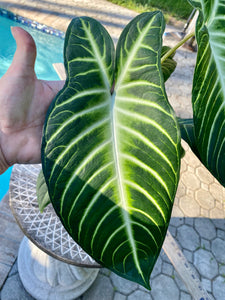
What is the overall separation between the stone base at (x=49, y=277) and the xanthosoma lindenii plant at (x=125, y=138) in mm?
1003

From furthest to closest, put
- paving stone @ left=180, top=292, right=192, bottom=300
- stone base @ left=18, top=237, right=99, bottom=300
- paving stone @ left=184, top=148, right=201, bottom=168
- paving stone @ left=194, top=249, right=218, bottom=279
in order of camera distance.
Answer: paving stone @ left=184, top=148, right=201, bottom=168
paving stone @ left=194, top=249, right=218, bottom=279
paving stone @ left=180, top=292, right=192, bottom=300
stone base @ left=18, top=237, right=99, bottom=300

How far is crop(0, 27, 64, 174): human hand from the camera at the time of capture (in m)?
0.73

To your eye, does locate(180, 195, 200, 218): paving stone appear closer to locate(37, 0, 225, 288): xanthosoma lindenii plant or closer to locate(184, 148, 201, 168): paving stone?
locate(184, 148, 201, 168): paving stone

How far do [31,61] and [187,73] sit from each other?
10.6 feet

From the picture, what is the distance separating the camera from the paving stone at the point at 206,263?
172 cm

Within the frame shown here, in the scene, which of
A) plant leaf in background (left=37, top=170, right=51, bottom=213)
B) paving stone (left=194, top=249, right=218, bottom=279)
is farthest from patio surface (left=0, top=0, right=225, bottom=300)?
plant leaf in background (left=37, top=170, right=51, bottom=213)

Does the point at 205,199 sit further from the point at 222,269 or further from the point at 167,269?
the point at 167,269

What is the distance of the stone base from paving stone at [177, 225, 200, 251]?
30.2 inches

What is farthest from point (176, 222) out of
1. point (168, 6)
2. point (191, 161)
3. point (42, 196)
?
point (168, 6)

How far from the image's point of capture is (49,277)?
4.46 feet

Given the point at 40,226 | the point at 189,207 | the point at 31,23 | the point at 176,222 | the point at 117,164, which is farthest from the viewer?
the point at 31,23

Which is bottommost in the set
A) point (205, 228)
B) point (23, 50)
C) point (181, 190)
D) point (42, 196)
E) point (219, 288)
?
point (219, 288)

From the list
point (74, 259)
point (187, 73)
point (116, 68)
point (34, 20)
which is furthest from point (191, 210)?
point (34, 20)

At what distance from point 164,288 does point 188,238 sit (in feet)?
1.38
